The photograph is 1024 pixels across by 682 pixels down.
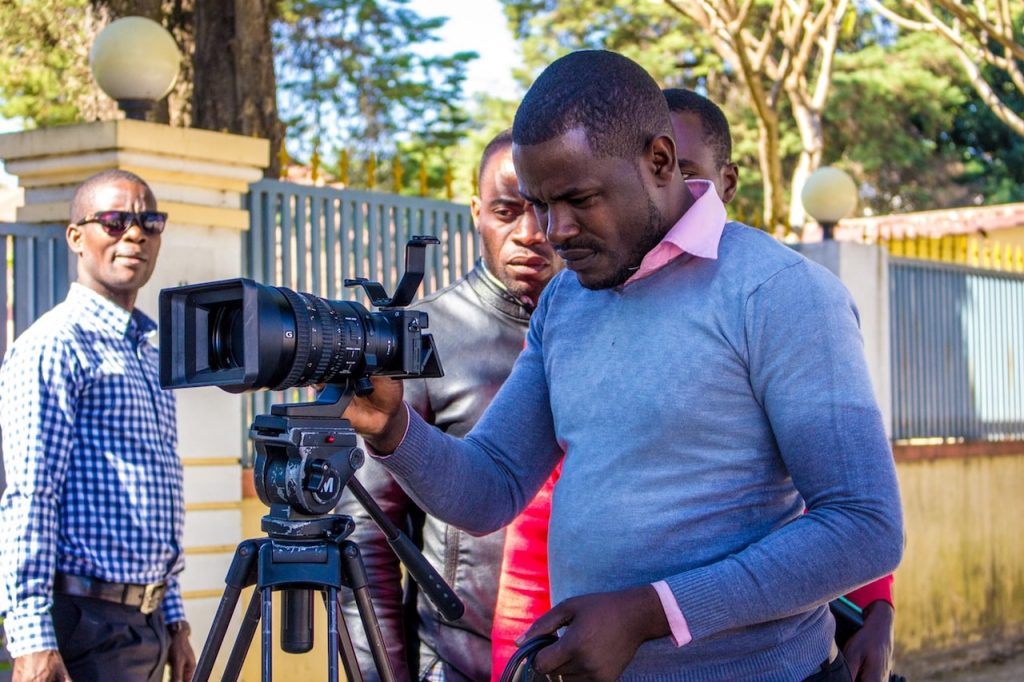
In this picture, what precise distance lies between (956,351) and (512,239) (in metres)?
7.51

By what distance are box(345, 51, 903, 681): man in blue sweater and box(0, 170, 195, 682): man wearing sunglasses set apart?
5.58ft

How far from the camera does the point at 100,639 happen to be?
12.5ft

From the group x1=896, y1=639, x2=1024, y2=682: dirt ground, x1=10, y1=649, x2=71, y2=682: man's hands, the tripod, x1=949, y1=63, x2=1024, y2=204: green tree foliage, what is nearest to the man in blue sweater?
the tripod

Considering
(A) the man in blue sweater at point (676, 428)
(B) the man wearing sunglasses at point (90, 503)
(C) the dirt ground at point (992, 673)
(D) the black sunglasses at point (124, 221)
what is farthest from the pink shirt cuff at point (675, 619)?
(C) the dirt ground at point (992, 673)

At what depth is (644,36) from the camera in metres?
25.0

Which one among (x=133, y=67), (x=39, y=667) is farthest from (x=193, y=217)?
(x=39, y=667)

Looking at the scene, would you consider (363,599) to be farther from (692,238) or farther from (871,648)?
(871,648)

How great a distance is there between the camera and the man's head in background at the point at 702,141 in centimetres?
337

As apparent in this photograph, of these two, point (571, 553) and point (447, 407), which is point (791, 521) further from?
point (447, 407)

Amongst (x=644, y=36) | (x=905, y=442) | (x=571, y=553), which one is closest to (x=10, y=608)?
(x=571, y=553)

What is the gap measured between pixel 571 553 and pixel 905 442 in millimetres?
7727

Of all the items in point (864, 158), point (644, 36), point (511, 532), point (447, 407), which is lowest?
point (511, 532)

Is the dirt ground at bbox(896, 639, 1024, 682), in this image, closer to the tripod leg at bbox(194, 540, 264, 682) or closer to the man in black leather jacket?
the man in black leather jacket

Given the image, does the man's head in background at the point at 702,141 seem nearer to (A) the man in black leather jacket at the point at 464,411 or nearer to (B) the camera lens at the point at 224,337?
(A) the man in black leather jacket at the point at 464,411
